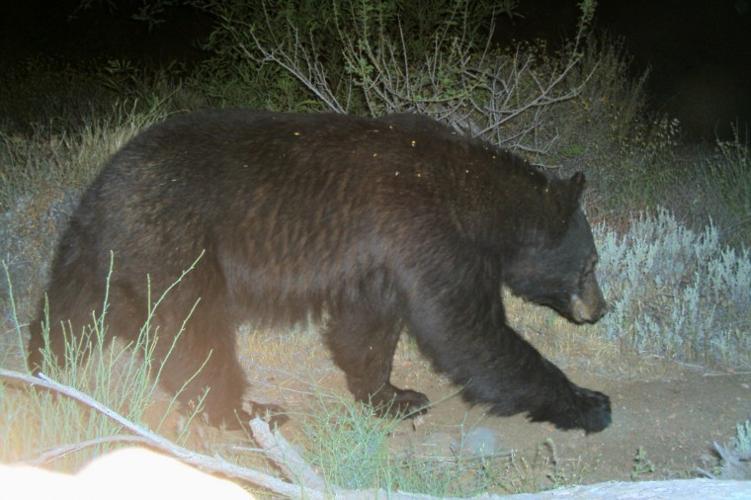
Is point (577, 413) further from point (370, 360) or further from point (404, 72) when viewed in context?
point (404, 72)

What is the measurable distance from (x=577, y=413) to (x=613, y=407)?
436mm

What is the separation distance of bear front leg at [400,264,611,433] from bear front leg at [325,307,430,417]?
63cm

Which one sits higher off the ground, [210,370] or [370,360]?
[210,370]

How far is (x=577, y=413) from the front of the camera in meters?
4.62

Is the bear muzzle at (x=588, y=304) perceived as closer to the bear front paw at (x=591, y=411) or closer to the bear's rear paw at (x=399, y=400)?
the bear front paw at (x=591, y=411)

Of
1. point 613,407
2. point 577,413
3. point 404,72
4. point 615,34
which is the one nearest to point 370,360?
point 577,413

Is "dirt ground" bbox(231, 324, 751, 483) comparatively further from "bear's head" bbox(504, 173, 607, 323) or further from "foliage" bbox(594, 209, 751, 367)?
"bear's head" bbox(504, 173, 607, 323)

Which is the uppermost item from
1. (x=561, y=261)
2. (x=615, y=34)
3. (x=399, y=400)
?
(x=561, y=261)

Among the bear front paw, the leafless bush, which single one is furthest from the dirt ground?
the leafless bush

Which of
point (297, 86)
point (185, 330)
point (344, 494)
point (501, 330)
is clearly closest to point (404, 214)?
point (501, 330)

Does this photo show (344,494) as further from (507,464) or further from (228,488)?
(507,464)

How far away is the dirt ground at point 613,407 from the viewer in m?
4.38

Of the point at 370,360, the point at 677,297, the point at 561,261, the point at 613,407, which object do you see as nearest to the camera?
the point at 561,261

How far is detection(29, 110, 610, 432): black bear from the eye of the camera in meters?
4.28
